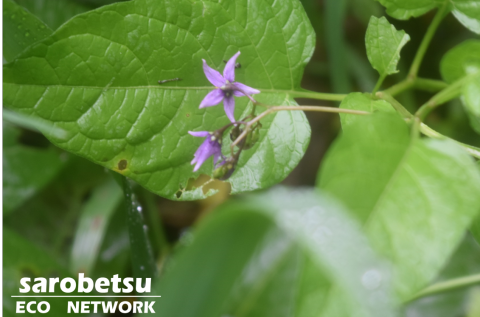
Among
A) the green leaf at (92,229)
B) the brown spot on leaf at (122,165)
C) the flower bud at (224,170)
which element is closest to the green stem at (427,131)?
the flower bud at (224,170)

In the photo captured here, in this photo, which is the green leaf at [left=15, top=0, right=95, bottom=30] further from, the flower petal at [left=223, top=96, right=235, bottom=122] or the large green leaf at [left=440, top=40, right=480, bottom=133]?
the large green leaf at [left=440, top=40, right=480, bottom=133]

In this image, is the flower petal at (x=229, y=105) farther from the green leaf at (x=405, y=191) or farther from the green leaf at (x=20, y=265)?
the green leaf at (x=20, y=265)

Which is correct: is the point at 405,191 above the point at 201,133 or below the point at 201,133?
below

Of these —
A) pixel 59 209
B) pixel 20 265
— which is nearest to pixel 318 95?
pixel 20 265

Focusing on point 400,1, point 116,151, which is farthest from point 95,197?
point 400,1

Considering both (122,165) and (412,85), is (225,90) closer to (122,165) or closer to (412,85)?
(122,165)

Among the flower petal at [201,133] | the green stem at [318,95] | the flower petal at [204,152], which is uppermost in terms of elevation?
the green stem at [318,95]
